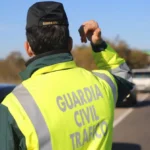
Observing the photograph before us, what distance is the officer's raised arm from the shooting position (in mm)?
2283

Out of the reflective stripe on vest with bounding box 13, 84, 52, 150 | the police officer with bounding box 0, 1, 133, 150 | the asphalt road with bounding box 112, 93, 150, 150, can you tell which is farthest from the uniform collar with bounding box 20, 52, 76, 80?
the asphalt road with bounding box 112, 93, 150, 150

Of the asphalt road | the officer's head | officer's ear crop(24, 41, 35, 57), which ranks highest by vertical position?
the officer's head

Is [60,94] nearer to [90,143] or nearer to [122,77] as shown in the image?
[90,143]

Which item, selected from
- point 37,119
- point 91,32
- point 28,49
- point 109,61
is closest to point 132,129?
point 109,61

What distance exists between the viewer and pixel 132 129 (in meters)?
11.3

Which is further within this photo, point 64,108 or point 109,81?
point 109,81

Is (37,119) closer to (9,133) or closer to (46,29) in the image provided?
(9,133)

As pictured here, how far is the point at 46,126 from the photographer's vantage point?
1.81 m

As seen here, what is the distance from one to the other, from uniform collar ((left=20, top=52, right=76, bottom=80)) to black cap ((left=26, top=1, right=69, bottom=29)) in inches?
6.0

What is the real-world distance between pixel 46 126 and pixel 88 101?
0.30 m

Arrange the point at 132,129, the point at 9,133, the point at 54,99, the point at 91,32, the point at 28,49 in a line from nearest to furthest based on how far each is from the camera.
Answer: the point at 9,133 < the point at 54,99 < the point at 28,49 < the point at 91,32 < the point at 132,129

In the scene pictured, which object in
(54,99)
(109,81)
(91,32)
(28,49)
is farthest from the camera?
(91,32)

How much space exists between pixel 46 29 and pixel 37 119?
421mm

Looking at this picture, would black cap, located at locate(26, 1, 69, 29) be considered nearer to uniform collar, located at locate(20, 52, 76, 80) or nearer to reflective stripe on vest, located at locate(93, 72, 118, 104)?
uniform collar, located at locate(20, 52, 76, 80)
